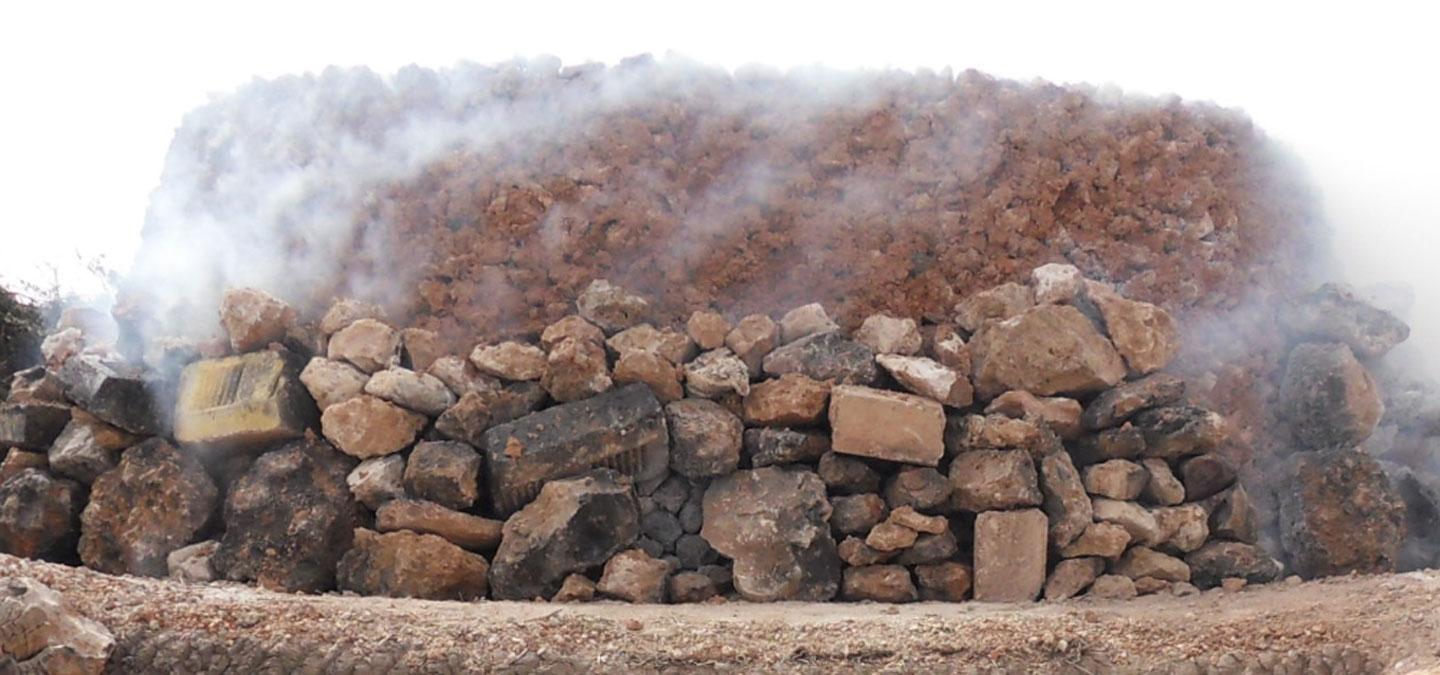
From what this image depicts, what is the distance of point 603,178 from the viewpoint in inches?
223

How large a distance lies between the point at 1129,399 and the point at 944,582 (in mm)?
1134

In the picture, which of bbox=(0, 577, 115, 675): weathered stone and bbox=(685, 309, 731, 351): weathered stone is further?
bbox=(685, 309, 731, 351): weathered stone

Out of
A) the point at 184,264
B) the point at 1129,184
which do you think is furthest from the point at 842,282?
the point at 184,264

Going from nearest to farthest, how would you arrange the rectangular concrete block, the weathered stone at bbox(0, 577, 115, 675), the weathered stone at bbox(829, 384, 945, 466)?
1. the weathered stone at bbox(0, 577, 115, 675)
2. the weathered stone at bbox(829, 384, 945, 466)
3. the rectangular concrete block

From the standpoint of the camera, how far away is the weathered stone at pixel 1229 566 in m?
5.03

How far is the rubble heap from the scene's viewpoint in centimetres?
485

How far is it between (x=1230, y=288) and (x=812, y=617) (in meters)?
2.86

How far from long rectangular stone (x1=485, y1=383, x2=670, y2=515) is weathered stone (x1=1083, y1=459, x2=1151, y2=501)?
5.90 ft

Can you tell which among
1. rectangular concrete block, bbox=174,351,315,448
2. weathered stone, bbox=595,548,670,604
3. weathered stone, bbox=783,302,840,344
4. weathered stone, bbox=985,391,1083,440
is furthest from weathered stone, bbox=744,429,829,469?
rectangular concrete block, bbox=174,351,315,448

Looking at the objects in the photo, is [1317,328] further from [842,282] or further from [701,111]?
[701,111]

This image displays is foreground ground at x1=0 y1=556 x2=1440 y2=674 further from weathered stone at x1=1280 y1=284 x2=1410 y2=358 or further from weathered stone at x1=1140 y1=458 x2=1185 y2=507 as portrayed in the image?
weathered stone at x1=1280 y1=284 x2=1410 y2=358

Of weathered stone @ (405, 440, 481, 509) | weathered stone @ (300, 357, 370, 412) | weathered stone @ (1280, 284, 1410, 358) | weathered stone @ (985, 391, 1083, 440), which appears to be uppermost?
weathered stone @ (1280, 284, 1410, 358)

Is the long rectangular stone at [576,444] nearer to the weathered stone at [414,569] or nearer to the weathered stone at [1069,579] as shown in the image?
the weathered stone at [414,569]

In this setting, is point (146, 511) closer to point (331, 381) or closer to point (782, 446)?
point (331, 381)
